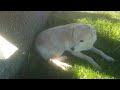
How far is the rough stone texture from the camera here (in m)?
3.94

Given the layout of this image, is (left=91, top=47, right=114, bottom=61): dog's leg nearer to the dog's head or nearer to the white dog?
the white dog

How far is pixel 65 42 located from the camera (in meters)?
4.93

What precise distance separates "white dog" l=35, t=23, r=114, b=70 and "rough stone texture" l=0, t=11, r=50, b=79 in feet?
0.80

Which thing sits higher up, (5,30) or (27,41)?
(5,30)

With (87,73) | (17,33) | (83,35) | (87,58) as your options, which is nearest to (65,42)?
(83,35)

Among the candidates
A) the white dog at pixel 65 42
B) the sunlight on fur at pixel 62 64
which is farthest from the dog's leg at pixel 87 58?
the sunlight on fur at pixel 62 64

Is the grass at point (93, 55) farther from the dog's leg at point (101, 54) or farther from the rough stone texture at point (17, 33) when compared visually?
the rough stone texture at point (17, 33)

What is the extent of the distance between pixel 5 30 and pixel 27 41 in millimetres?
873
